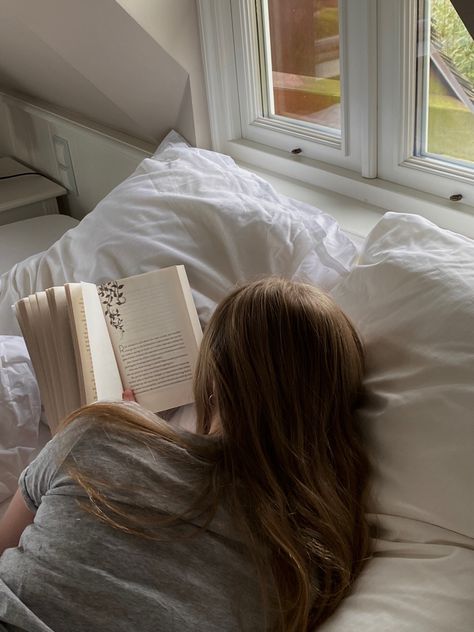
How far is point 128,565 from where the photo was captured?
84 centimetres

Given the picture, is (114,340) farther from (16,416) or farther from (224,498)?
(224,498)

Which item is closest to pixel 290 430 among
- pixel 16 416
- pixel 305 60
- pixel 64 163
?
pixel 16 416

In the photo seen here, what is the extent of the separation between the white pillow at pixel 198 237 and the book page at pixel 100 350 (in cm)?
12

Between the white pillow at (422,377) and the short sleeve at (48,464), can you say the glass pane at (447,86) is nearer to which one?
the white pillow at (422,377)

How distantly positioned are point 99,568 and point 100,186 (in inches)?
62.4

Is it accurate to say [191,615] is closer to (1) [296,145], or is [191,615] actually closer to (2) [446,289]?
(2) [446,289]

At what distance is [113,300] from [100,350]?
12 cm

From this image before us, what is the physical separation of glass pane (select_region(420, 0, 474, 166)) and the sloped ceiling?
25.1 inches

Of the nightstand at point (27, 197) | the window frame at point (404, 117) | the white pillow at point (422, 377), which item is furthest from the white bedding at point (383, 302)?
the nightstand at point (27, 197)

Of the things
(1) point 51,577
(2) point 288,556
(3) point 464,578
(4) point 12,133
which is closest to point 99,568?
(1) point 51,577

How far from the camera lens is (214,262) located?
1.34 meters

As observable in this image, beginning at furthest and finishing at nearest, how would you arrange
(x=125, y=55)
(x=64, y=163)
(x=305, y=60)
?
(x=64, y=163) → (x=125, y=55) → (x=305, y=60)

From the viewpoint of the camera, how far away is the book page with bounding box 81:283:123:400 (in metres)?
1.19

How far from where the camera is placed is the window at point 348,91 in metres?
1.38
